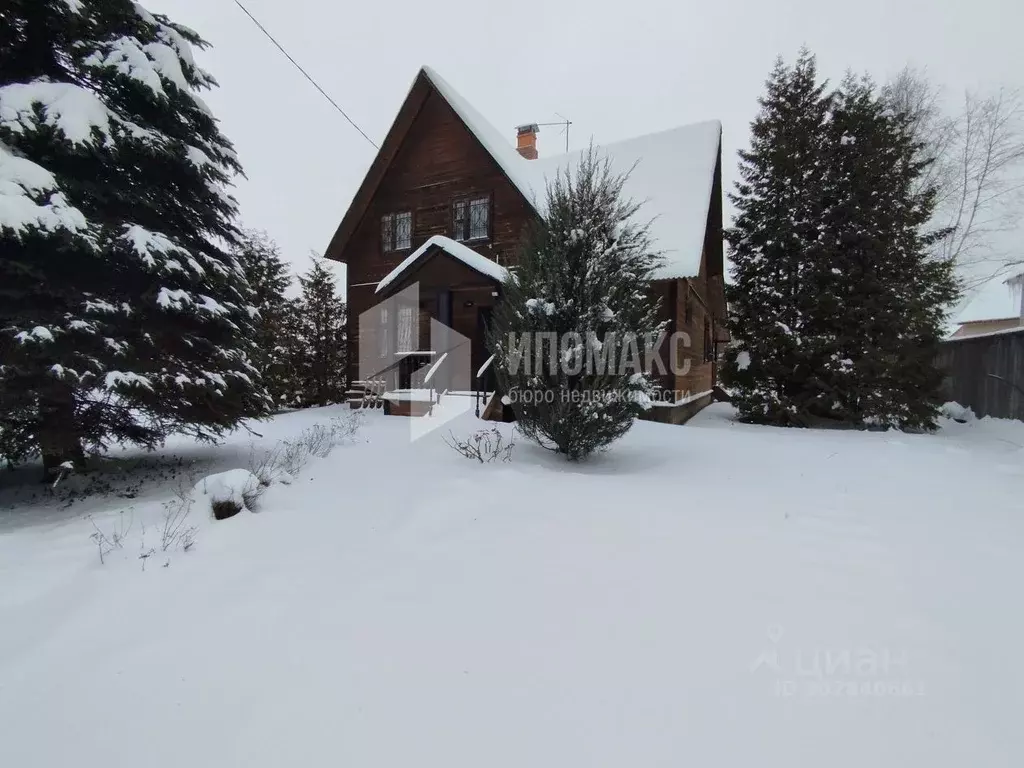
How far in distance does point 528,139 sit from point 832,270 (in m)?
9.93

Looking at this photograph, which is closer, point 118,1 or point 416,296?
point 118,1

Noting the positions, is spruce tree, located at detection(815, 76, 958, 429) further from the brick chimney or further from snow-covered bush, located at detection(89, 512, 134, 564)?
→ snow-covered bush, located at detection(89, 512, 134, 564)

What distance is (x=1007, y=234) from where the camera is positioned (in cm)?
1519

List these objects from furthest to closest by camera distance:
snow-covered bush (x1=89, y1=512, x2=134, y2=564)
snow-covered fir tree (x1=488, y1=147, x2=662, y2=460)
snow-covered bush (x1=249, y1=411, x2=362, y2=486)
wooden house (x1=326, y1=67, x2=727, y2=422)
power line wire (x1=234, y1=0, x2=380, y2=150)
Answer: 1. wooden house (x1=326, y1=67, x2=727, y2=422)
2. power line wire (x1=234, y1=0, x2=380, y2=150)
3. snow-covered fir tree (x1=488, y1=147, x2=662, y2=460)
4. snow-covered bush (x1=249, y1=411, x2=362, y2=486)
5. snow-covered bush (x1=89, y1=512, x2=134, y2=564)

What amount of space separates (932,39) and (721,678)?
23.9 m

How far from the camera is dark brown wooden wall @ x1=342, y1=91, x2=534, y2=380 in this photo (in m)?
10.9

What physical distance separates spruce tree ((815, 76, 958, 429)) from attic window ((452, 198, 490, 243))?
7.46 meters

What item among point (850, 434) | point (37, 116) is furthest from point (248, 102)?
point (850, 434)

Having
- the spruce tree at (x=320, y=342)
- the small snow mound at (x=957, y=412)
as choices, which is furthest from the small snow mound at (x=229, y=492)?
the spruce tree at (x=320, y=342)

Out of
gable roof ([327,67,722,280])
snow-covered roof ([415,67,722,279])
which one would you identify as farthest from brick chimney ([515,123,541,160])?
snow-covered roof ([415,67,722,279])

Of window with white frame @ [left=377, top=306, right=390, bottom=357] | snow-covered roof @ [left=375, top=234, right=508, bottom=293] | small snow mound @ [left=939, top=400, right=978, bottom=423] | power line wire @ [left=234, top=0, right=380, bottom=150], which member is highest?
power line wire @ [left=234, top=0, right=380, bottom=150]

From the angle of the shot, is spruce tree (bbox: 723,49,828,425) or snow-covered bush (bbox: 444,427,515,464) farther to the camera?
spruce tree (bbox: 723,49,828,425)

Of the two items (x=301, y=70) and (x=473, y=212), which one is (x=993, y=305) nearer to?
(x=473, y=212)

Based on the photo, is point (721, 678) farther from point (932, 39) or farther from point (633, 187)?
point (932, 39)
